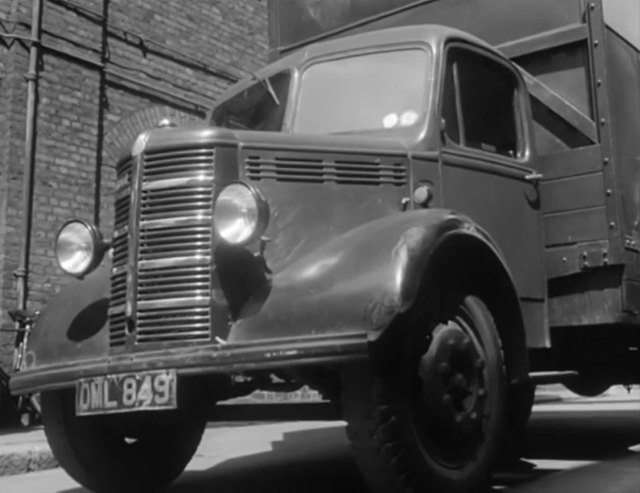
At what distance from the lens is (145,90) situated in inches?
406

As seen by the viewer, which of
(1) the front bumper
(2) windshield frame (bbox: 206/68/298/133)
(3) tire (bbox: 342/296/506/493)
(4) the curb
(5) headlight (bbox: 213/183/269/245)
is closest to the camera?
(1) the front bumper

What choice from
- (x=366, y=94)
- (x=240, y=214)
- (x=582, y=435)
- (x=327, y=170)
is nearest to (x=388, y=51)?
(x=366, y=94)

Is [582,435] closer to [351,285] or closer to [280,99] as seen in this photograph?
[280,99]

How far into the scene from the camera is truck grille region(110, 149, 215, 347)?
400cm

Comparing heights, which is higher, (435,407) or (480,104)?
(480,104)

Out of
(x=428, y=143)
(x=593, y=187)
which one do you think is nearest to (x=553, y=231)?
(x=593, y=187)

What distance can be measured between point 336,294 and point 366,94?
1781mm

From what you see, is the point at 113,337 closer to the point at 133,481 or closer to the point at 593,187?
the point at 133,481

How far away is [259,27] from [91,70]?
122 inches

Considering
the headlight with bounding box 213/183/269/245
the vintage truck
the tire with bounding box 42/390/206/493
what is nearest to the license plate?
the vintage truck

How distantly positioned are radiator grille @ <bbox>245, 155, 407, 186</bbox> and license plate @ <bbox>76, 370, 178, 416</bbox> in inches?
42.4

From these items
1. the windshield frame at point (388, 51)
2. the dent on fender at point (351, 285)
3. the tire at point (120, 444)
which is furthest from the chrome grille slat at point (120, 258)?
the windshield frame at point (388, 51)

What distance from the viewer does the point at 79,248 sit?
4668 mm

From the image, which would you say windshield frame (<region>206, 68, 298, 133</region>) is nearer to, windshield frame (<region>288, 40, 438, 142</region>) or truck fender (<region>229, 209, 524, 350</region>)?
windshield frame (<region>288, 40, 438, 142</region>)
